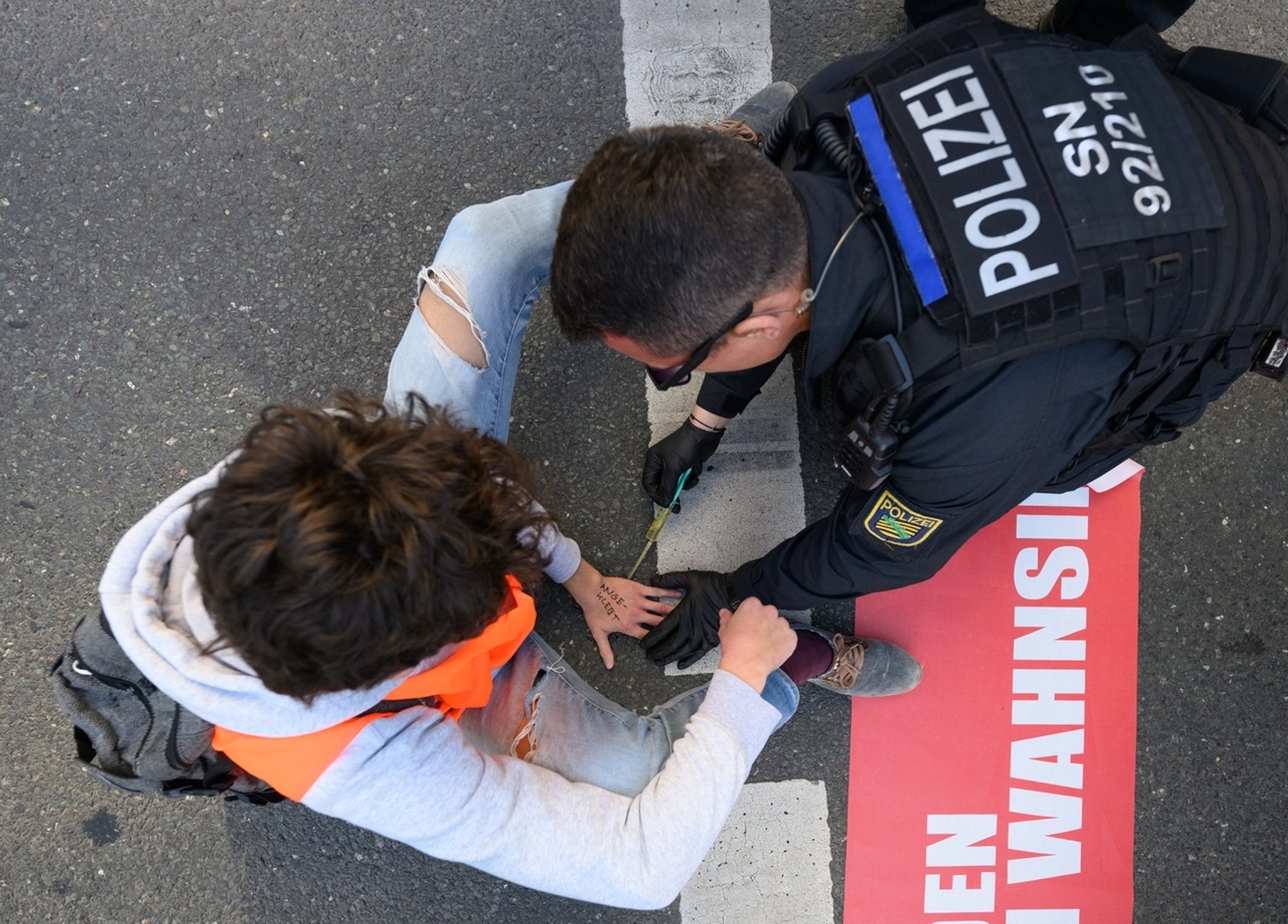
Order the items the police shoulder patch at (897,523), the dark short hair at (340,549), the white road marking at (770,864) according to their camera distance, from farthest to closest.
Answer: the white road marking at (770,864), the police shoulder patch at (897,523), the dark short hair at (340,549)

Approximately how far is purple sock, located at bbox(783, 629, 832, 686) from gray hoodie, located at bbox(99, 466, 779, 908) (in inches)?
12.5

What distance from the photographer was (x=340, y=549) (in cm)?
105

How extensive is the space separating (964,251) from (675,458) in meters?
0.96

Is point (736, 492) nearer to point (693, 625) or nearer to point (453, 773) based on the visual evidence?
point (693, 625)

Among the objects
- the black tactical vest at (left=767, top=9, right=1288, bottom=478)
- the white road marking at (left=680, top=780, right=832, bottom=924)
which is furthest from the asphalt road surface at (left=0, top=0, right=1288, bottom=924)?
the black tactical vest at (left=767, top=9, right=1288, bottom=478)

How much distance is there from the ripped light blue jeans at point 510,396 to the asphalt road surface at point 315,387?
27 cm

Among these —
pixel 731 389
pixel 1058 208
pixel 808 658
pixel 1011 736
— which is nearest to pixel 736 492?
pixel 731 389

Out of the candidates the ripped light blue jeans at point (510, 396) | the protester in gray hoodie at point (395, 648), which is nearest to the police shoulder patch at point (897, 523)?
the protester in gray hoodie at point (395, 648)

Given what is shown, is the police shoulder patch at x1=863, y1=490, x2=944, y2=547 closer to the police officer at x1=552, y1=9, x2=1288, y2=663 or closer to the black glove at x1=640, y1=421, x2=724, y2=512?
the police officer at x1=552, y1=9, x2=1288, y2=663

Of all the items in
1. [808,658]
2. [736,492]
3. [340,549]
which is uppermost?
[340,549]

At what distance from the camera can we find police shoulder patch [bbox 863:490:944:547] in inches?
61.9

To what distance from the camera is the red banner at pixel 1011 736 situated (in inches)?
86.4

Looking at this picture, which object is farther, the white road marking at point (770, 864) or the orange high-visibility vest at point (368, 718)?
the white road marking at point (770, 864)

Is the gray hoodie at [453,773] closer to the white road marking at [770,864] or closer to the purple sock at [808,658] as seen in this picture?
the purple sock at [808,658]
